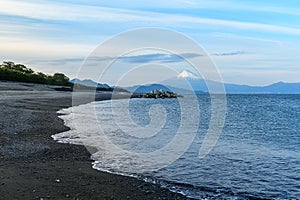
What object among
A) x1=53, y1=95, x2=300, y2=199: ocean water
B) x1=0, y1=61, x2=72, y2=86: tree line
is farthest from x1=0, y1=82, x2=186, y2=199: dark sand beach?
x1=0, y1=61, x2=72, y2=86: tree line

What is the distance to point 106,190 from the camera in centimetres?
1092

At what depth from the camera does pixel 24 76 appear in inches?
3954

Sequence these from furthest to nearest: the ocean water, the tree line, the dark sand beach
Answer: the tree line < the ocean water < the dark sand beach

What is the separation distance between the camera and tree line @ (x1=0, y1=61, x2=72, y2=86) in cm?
9197

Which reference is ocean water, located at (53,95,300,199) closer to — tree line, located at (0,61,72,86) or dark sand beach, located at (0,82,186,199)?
dark sand beach, located at (0,82,186,199)

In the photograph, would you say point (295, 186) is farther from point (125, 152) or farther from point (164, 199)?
point (125, 152)

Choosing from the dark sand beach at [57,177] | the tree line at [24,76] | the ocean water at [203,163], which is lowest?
the ocean water at [203,163]

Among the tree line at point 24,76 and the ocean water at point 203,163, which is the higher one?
the tree line at point 24,76

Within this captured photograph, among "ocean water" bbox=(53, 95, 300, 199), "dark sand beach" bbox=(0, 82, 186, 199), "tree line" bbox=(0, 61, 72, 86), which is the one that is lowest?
"ocean water" bbox=(53, 95, 300, 199)

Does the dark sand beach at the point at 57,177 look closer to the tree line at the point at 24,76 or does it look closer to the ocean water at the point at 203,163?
the ocean water at the point at 203,163

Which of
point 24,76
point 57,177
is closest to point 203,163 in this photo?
point 57,177

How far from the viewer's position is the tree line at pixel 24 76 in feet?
302

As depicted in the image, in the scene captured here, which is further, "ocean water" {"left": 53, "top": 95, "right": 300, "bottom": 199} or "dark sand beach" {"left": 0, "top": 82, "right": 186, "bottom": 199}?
"ocean water" {"left": 53, "top": 95, "right": 300, "bottom": 199}

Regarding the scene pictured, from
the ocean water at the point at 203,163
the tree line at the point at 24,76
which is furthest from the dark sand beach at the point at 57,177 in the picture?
the tree line at the point at 24,76
